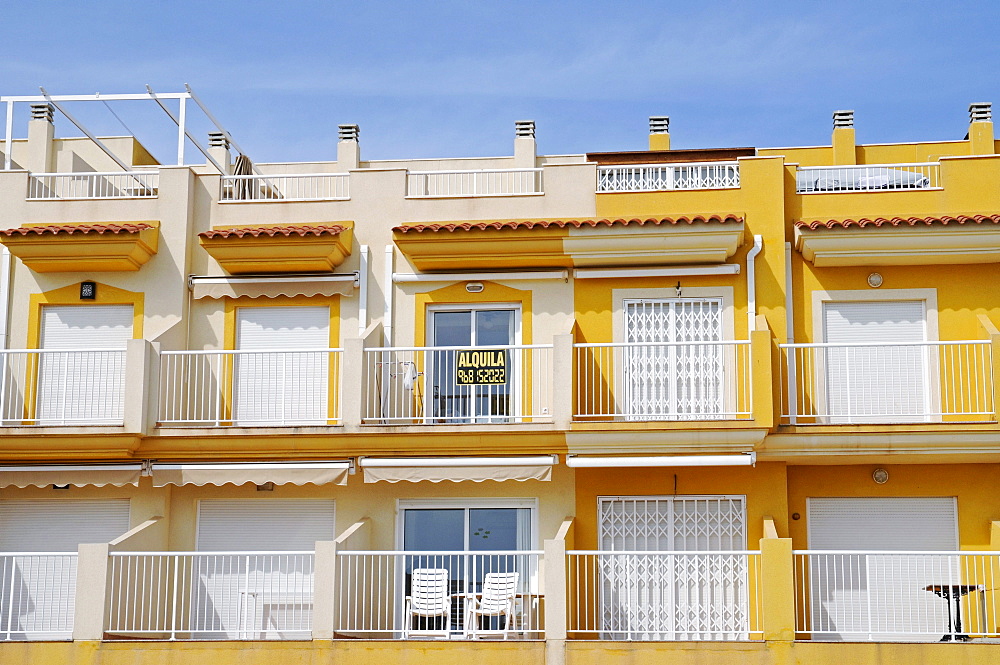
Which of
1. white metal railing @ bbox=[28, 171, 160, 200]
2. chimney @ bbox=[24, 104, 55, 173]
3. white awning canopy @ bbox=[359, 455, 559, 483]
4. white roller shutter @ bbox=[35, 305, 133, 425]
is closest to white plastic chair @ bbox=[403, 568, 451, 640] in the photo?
white awning canopy @ bbox=[359, 455, 559, 483]

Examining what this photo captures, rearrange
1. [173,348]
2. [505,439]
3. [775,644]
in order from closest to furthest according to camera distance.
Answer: [775,644] < [505,439] < [173,348]

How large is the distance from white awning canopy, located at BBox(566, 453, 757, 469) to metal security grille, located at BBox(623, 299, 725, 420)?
27.9 inches

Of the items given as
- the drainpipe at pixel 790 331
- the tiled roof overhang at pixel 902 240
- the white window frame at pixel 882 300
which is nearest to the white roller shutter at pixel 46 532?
the drainpipe at pixel 790 331

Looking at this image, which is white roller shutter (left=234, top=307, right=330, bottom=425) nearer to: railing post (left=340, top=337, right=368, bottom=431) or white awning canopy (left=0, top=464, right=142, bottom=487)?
railing post (left=340, top=337, right=368, bottom=431)

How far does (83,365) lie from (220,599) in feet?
14.4

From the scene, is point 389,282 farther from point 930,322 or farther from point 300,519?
point 930,322

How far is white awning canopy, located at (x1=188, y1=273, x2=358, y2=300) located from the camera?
805 inches

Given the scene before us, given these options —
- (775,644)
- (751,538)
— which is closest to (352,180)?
(751,538)

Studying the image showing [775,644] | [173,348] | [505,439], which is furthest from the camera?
[173,348]

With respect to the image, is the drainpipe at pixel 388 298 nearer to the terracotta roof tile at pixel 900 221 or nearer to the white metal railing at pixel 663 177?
the white metal railing at pixel 663 177

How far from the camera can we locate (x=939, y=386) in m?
19.1

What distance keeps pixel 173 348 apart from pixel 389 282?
3.63 m

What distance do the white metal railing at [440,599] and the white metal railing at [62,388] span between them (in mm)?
4707

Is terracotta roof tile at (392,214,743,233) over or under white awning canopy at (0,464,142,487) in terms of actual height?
over
